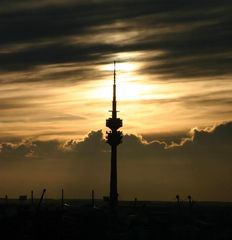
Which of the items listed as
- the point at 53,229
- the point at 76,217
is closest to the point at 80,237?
the point at 53,229

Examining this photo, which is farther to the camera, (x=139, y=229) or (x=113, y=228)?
(x=113, y=228)

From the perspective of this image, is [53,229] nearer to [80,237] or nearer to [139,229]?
[80,237]

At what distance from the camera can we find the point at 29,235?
129 meters

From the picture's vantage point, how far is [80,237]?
133500 mm

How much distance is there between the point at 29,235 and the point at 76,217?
72.7 ft

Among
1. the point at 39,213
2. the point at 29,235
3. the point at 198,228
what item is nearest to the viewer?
the point at 29,235

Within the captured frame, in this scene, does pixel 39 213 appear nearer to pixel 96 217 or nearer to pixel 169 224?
pixel 96 217

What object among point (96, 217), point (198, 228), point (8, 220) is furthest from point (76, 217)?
point (198, 228)

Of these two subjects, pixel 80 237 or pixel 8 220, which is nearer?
pixel 80 237

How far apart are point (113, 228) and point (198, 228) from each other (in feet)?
62.7

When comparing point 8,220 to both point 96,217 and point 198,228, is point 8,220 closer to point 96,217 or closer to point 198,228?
point 96,217

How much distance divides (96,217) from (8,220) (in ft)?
67.3

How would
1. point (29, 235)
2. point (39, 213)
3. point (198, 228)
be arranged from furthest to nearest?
point (39, 213), point (198, 228), point (29, 235)

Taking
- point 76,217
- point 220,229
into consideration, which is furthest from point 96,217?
point 220,229
